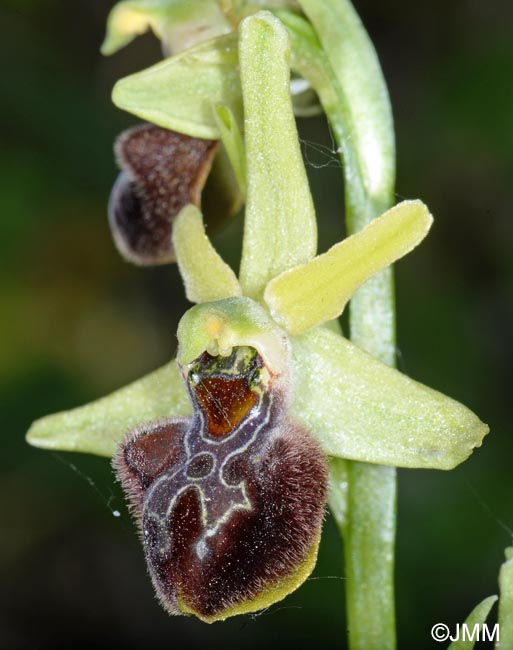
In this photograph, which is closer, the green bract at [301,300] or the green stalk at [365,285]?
the green bract at [301,300]

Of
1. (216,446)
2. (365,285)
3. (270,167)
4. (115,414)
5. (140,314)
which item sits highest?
(270,167)

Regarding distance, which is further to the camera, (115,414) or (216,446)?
(115,414)

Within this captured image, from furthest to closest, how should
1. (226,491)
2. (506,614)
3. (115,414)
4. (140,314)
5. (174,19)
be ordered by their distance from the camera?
1. (140,314)
2. (174,19)
3. (115,414)
4. (506,614)
5. (226,491)

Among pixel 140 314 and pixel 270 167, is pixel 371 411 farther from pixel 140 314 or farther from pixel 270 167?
pixel 140 314

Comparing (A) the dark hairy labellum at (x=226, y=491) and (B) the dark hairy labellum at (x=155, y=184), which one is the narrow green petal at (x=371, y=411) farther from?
(B) the dark hairy labellum at (x=155, y=184)

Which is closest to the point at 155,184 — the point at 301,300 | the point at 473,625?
the point at 301,300

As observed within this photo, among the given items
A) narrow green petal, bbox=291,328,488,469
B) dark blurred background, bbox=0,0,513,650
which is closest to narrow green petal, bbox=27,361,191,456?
narrow green petal, bbox=291,328,488,469

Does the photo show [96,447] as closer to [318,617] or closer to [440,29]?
[318,617]

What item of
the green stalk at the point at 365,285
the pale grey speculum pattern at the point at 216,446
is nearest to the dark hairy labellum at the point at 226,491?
the pale grey speculum pattern at the point at 216,446

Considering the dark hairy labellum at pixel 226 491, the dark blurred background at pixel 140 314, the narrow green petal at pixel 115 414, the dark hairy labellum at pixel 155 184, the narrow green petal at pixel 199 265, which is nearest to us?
the dark hairy labellum at pixel 226 491
